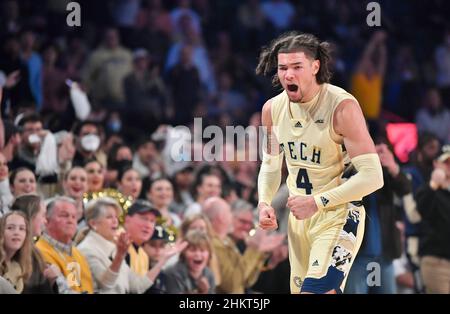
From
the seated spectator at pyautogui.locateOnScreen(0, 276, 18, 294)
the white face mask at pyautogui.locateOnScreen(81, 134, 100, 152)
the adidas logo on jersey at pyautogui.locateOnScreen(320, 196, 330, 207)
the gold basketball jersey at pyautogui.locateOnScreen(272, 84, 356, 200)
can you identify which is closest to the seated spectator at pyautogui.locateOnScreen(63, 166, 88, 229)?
the white face mask at pyautogui.locateOnScreen(81, 134, 100, 152)

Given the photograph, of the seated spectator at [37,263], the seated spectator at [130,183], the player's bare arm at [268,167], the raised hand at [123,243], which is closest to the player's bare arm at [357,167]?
the player's bare arm at [268,167]

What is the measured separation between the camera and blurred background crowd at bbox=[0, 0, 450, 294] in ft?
28.9

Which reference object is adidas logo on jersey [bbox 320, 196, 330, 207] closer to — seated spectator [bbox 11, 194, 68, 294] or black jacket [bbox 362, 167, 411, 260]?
seated spectator [bbox 11, 194, 68, 294]

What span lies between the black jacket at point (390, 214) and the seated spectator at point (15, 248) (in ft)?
10.1

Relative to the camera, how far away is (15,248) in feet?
26.9

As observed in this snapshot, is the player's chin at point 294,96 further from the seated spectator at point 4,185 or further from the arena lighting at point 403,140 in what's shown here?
the arena lighting at point 403,140

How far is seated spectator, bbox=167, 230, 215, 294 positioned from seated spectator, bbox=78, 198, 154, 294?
25 cm

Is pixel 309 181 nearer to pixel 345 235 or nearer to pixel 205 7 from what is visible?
pixel 345 235

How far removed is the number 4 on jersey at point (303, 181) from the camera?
6.93 m

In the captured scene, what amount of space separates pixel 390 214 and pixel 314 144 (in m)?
3.33

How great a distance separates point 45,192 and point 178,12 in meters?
5.52

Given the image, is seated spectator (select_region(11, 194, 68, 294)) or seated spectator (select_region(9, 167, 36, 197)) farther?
seated spectator (select_region(9, 167, 36, 197))

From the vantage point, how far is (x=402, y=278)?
10.5 metres

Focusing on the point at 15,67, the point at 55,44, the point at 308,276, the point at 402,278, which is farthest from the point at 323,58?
the point at 55,44
